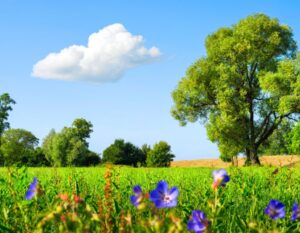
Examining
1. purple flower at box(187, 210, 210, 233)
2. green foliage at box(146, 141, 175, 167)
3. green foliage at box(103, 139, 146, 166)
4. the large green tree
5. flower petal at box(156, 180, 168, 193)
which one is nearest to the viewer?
purple flower at box(187, 210, 210, 233)

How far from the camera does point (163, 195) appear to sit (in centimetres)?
197

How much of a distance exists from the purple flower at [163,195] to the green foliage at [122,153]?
195 ft

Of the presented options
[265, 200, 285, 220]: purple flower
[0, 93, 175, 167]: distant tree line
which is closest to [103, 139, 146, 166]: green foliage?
[0, 93, 175, 167]: distant tree line

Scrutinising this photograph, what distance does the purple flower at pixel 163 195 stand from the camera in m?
1.90

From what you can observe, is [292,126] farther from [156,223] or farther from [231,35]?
[156,223]

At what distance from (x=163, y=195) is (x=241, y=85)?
132 feet

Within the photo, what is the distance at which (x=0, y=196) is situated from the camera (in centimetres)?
606

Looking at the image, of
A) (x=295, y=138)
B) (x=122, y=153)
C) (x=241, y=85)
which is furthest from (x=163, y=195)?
(x=122, y=153)

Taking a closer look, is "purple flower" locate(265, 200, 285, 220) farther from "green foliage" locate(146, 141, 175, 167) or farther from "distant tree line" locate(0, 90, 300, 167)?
"green foliage" locate(146, 141, 175, 167)

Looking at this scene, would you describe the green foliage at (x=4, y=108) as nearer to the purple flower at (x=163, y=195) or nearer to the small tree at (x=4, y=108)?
the small tree at (x=4, y=108)

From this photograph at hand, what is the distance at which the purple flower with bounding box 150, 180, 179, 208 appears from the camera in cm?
190

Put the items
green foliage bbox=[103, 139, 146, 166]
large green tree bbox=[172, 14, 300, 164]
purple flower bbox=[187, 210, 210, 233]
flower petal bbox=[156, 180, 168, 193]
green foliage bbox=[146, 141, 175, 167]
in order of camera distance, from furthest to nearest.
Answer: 1. green foliage bbox=[103, 139, 146, 166]
2. green foliage bbox=[146, 141, 175, 167]
3. large green tree bbox=[172, 14, 300, 164]
4. flower petal bbox=[156, 180, 168, 193]
5. purple flower bbox=[187, 210, 210, 233]

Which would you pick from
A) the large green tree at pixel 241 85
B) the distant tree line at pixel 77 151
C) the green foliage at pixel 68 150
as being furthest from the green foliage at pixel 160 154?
the large green tree at pixel 241 85

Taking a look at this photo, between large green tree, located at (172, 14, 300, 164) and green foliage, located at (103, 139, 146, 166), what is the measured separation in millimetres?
21095
